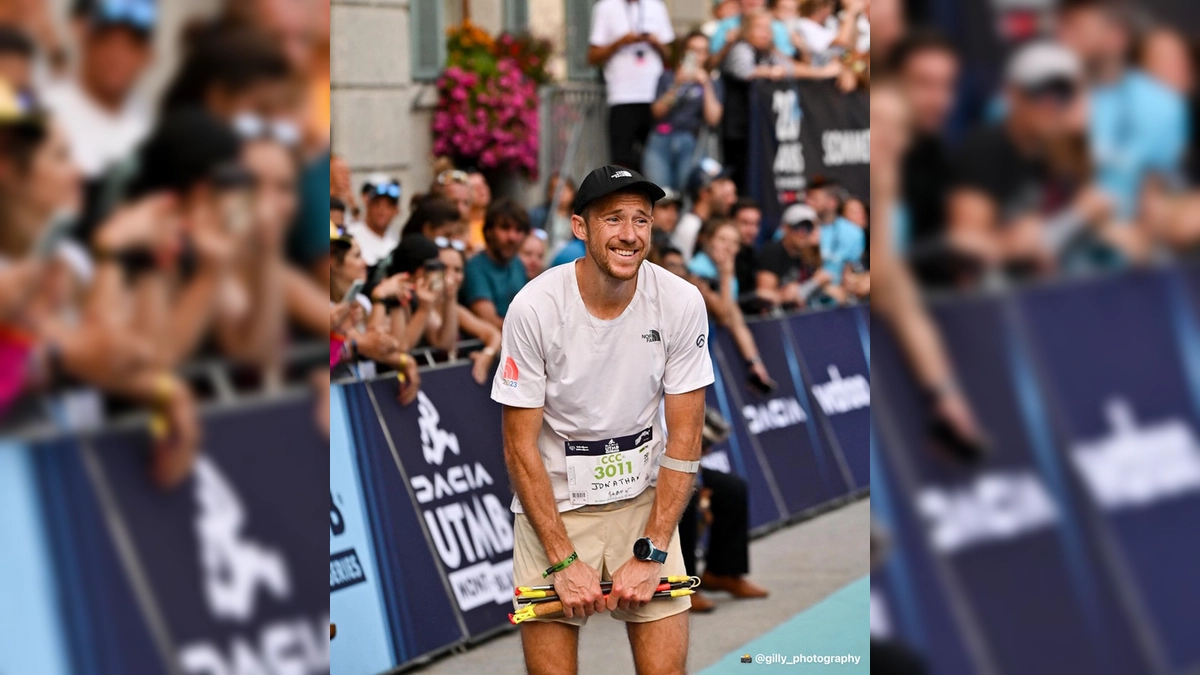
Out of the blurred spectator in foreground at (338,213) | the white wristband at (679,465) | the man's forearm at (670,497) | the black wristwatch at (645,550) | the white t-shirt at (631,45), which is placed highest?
the white t-shirt at (631,45)

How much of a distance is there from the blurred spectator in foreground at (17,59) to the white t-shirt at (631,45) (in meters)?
10.6

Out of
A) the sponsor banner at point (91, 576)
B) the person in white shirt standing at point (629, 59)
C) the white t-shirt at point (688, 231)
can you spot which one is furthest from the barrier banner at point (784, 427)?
the sponsor banner at point (91, 576)

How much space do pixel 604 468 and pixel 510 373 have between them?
0.41 meters

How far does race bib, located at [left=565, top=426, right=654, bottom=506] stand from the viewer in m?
4.65

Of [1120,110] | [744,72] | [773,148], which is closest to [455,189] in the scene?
[744,72]

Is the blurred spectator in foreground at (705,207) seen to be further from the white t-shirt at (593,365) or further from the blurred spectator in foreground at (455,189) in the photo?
the white t-shirt at (593,365)

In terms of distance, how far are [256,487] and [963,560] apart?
1.13 meters

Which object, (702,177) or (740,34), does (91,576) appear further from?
(740,34)

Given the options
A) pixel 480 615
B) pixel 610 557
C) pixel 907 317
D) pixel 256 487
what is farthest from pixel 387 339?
pixel 907 317

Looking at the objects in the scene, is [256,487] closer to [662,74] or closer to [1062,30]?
[1062,30]

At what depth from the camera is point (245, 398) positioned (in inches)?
96.9

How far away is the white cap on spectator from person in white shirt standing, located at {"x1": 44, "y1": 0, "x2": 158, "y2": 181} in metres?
1.24

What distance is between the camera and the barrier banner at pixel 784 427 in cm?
1077

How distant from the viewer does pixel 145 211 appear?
234 cm
